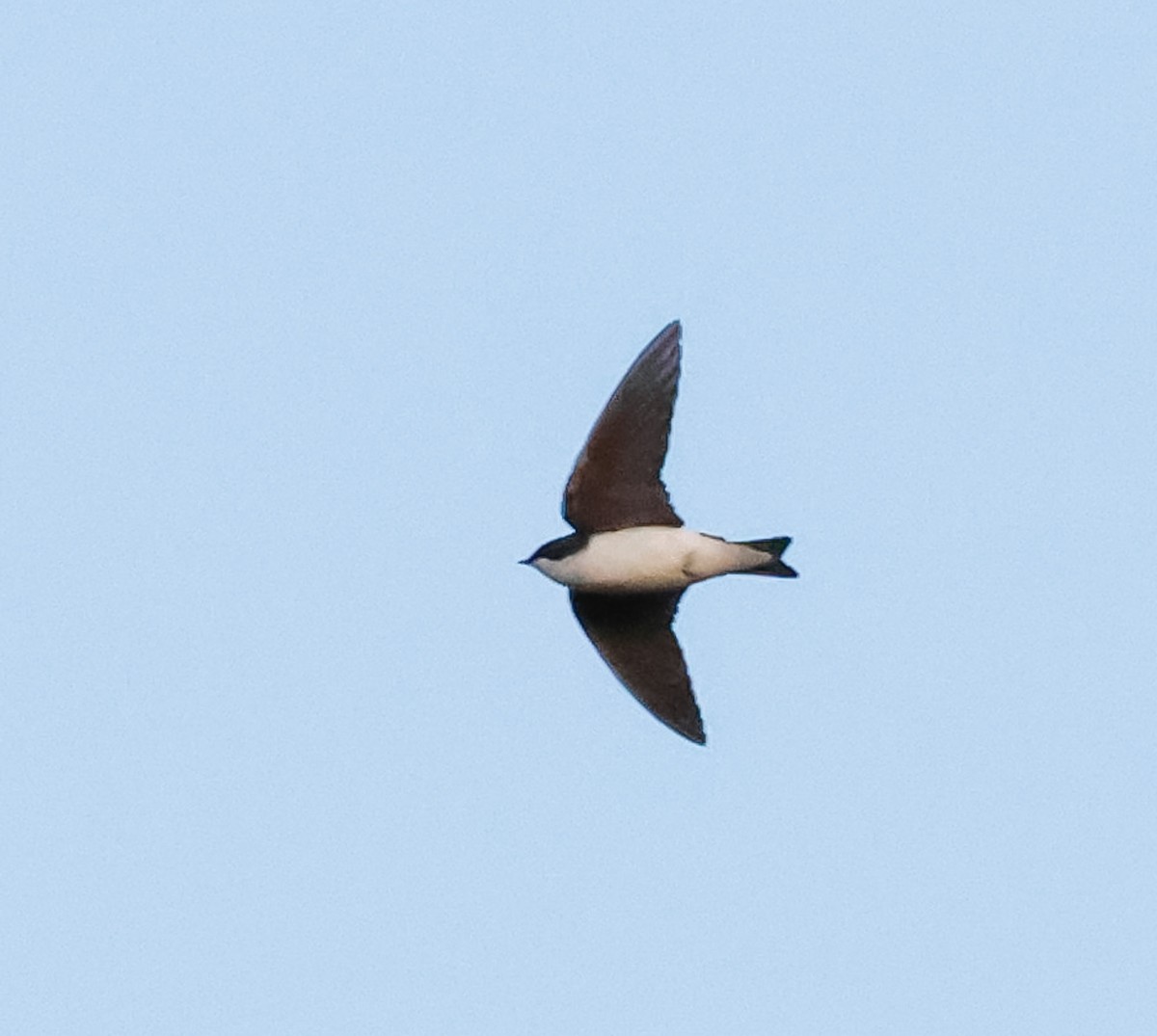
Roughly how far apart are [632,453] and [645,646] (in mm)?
1012

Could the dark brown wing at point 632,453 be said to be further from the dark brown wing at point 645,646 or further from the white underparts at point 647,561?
the dark brown wing at point 645,646

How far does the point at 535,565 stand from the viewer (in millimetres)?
11766

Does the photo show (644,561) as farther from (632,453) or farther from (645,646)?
(645,646)

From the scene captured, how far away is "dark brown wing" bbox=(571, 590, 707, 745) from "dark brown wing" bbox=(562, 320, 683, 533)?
0.44 m

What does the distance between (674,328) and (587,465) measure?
0.76 metres

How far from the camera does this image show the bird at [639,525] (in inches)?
450

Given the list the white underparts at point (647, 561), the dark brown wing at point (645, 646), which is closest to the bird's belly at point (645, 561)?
the white underparts at point (647, 561)

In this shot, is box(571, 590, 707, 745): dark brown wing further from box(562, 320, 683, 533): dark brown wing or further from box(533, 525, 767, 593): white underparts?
box(562, 320, 683, 533): dark brown wing

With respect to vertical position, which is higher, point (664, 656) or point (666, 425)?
point (666, 425)

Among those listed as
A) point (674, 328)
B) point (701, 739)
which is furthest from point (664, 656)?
point (674, 328)

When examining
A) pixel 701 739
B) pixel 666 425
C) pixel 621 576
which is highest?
pixel 666 425

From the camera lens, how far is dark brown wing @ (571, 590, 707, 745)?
38.8 ft

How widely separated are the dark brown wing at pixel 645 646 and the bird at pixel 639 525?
0.04 ft

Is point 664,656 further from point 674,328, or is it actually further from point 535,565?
point 674,328
